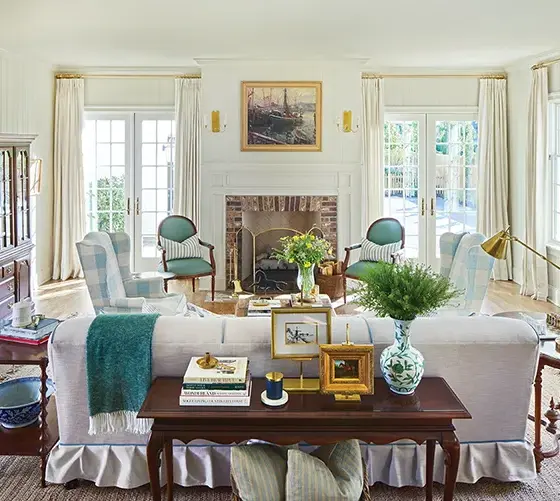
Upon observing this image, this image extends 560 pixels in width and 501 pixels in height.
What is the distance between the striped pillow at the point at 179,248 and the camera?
6.53m

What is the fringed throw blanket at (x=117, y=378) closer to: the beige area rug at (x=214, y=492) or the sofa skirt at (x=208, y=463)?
the sofa skirt at (x=208, y=463)

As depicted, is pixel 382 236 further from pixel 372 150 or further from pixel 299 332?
pixel 299 332

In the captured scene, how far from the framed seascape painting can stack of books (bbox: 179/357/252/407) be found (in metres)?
5.12

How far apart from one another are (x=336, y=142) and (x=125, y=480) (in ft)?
17.0

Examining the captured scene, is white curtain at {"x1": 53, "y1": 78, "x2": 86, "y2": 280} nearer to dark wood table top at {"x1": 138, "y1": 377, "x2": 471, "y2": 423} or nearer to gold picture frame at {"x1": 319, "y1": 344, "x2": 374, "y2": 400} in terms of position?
dark wood table top at {"x1": 138, "y1": 377, "x2": 471, "y2": 423}

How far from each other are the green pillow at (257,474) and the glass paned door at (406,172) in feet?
19.3

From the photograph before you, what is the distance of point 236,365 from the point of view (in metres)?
2.24

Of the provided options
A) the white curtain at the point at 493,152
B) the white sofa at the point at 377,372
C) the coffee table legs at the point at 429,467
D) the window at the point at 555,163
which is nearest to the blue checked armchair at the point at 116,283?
the white sofa at the point at 377,372

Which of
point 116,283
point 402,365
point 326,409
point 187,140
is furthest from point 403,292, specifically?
point 187,140

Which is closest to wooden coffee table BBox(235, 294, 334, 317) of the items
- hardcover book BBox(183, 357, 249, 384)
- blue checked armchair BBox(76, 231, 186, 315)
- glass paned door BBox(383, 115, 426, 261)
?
blue checked armchair BBox(76, 231, 186, 315)

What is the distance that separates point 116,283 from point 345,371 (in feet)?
8.63

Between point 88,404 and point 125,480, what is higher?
point 88,404

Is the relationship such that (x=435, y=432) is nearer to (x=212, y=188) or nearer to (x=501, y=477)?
(x=501, y=477)

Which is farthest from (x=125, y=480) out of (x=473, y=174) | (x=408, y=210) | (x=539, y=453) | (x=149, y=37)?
(x=473, y=174)
